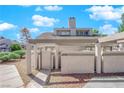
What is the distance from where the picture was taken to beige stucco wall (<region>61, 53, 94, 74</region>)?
13.2m

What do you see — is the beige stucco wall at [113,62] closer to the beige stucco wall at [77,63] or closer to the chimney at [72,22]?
the beige stucco wall at [77,63]

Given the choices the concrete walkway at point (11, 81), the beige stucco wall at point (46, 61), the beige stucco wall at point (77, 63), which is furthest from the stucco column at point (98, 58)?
the concrete walkway at point (11, 81)

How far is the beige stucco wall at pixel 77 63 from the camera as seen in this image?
43.3ft

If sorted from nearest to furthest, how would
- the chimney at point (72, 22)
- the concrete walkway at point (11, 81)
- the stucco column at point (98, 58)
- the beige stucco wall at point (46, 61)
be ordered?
the concrete walkway at point (11, 81)
the stucco column at point (98, 58)
the beige stucco wall at point (46, 61)
the chimney at point (72, 22)

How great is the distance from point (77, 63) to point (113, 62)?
1957 millimetres

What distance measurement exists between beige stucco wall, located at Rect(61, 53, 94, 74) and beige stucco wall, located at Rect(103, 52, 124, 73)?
0.71 m

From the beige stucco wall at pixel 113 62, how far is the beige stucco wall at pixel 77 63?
27.8 inches

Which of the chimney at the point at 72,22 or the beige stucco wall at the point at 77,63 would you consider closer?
the beige stucco wall at the point at 77,63

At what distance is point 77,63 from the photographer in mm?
13258

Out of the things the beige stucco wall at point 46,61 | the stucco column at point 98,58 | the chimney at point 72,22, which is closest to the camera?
the stucco column at point 98,58

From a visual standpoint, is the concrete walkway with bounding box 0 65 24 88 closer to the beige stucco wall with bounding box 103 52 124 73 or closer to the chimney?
the beige stucco wall with bounding box 103 52 124 73

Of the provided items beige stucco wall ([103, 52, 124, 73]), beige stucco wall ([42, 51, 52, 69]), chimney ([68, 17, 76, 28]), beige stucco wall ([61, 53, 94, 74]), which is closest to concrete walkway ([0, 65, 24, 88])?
beige stucco wall ([61, 53, 94, 74])
